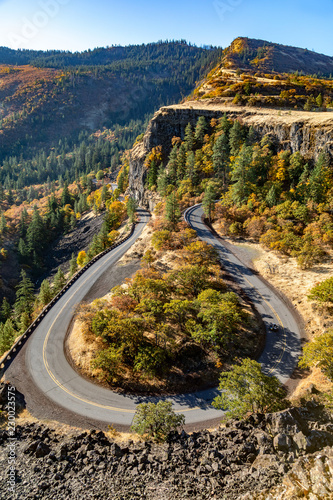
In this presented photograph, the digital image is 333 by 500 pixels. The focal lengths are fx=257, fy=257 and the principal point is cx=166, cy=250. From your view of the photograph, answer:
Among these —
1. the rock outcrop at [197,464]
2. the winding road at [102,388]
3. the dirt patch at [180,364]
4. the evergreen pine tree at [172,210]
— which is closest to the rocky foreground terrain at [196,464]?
the rock outcrop at [197,464]

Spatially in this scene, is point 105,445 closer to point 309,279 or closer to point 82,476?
point 82,476

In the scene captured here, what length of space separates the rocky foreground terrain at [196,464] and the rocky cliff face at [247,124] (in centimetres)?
5154

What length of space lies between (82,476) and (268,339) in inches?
900

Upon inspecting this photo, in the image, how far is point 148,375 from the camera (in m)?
26.6

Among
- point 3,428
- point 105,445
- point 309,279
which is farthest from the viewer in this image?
point 309,279

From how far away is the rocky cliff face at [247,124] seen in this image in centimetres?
5297

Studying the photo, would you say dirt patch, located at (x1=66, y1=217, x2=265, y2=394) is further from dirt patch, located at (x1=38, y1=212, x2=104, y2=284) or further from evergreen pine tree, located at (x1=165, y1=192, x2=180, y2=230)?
dirt patch, located at (x1=38, y1=212, x2=104, y2=284)

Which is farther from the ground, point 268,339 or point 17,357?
point 268,339

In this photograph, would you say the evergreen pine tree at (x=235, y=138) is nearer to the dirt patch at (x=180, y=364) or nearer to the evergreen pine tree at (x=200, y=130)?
the evergreen pine tree at (x=200, y=130)

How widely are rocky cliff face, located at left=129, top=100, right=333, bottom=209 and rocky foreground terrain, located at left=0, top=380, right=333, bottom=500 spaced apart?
51.5 m

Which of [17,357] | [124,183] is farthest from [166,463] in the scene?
[124,183]

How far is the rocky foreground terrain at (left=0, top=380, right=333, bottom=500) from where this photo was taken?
12695mm

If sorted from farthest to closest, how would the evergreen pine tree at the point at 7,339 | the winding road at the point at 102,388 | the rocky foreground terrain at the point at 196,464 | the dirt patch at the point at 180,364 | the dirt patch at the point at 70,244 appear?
1. the dirt patch at the point at 70,244
2. the evergreen pine tree at the point at 7,339
3. the dirt patch at the point at 180,364
4. the winding road at the point at 102,388
5. the rocky foreground terrain at the point at 196,464

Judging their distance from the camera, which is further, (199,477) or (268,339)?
(268,339)
